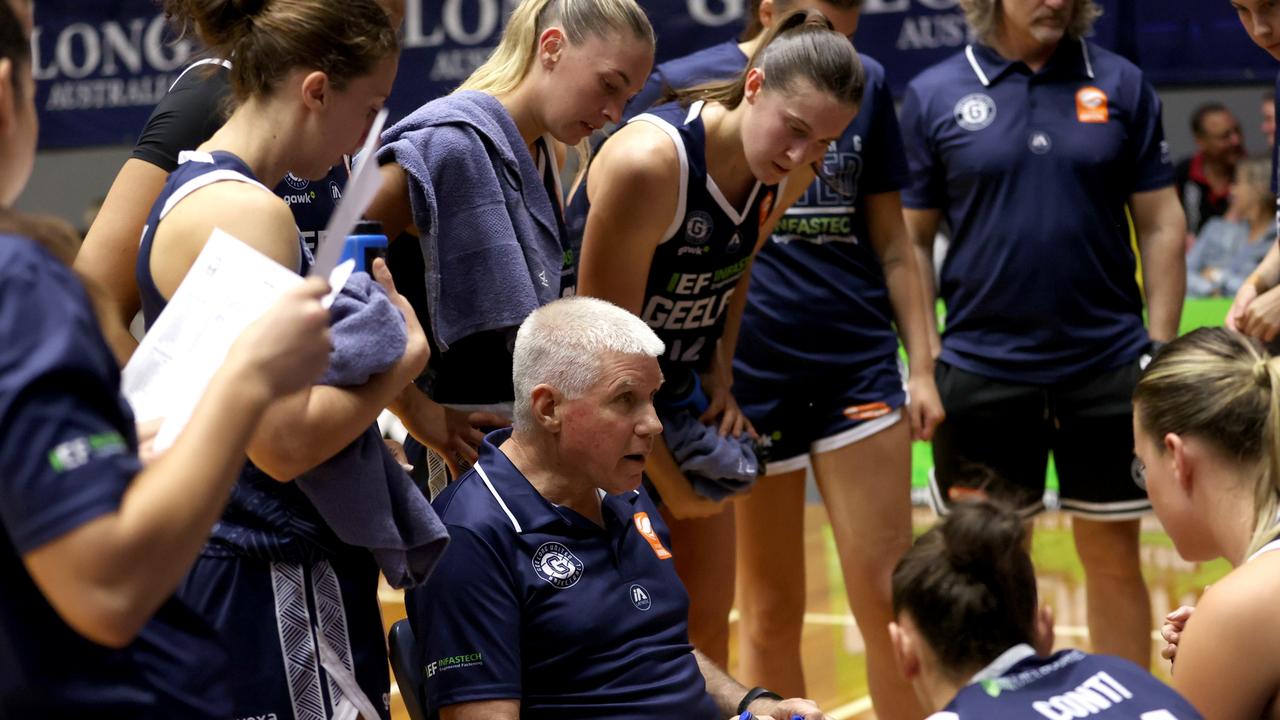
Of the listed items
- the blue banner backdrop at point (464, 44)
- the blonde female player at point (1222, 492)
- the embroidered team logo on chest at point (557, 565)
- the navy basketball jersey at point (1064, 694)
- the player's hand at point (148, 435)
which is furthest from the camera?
the blue banner backdrop at point (464, 44)

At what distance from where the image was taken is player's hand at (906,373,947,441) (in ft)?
11.9

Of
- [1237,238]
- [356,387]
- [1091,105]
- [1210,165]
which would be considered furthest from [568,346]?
[1210,165]

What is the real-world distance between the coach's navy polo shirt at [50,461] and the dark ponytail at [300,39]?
0.65m

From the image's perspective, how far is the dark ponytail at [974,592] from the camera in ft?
Answer: 5.70

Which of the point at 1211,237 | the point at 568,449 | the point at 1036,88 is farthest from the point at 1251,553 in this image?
the point at 1211,237

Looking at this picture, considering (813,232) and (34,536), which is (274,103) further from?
(813,232)

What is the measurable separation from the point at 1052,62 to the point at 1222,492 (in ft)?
6.62

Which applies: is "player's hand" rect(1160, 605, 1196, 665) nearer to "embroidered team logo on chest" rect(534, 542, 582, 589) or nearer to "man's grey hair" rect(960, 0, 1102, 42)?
"embroidered team logo on chest" rect(534, 542, 582, 589)

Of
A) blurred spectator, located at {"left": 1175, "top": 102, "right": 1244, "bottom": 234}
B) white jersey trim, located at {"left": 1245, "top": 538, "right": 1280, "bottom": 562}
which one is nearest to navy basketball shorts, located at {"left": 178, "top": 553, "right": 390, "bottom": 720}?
white jersey trim, located at {"left": 1245, "top": 538, "right": 1280, "bottom": 562}

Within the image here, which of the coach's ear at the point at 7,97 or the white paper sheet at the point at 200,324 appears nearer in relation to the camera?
the coach's ear at the point at 7,97

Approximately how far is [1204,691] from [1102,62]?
231 cm

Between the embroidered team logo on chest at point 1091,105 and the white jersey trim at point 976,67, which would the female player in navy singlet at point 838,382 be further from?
the embroidered team logo on chest at point 1091,105

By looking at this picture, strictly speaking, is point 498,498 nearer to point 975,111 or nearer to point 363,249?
point 363,249

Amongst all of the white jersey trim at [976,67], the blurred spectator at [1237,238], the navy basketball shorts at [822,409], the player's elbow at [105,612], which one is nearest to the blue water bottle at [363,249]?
the player's elbow at [105,612]
